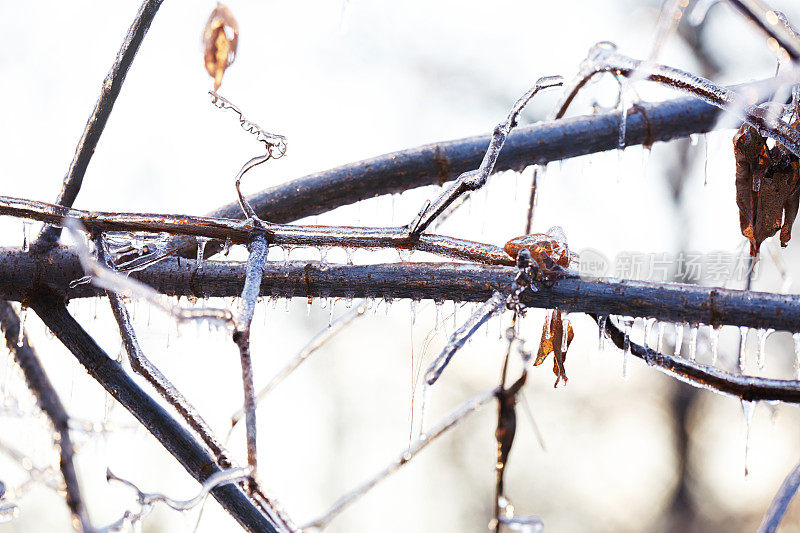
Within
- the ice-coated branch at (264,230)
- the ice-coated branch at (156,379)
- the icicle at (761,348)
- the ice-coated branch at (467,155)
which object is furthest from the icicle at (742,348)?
the ice-coated branch at (156,379)

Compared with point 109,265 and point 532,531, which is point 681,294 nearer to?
point 532,531

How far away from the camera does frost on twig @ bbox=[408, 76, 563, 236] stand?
1.07 meters

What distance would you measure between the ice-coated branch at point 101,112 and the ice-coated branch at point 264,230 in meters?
0.07

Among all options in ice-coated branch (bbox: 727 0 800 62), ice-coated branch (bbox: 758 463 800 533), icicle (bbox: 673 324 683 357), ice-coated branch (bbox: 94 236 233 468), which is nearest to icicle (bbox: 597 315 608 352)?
icicle (bbox: 673 324 683 357)

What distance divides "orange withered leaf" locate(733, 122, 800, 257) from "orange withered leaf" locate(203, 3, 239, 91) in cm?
109

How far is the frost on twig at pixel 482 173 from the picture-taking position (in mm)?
1066

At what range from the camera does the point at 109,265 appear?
3.98 feet

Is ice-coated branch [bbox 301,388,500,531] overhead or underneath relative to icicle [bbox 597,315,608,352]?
underneath

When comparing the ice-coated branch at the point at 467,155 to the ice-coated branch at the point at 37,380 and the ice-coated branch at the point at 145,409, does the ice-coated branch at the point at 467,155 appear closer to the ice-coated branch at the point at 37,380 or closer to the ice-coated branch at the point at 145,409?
the ice-coated branch at the point at 145,409

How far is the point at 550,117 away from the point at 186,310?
135 cm

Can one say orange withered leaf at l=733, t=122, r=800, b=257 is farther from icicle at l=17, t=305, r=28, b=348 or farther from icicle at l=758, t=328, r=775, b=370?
icicle at l=17, t=305, r=28, b=348

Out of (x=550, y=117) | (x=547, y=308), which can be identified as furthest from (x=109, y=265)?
(x=550, y=117)

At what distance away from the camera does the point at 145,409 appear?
1.29m

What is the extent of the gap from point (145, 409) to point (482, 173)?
0.82 meters
